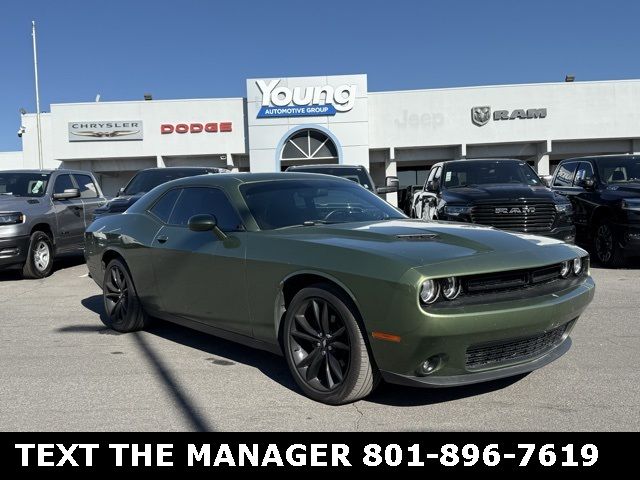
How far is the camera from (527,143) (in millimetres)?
29422

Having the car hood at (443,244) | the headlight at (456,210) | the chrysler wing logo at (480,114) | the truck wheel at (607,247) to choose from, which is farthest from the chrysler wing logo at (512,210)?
the chrysler wing logo at (480,114)

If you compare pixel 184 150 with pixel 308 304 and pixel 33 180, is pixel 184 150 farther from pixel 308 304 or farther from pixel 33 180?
pixel 308 304

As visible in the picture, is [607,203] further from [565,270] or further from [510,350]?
[510,350]

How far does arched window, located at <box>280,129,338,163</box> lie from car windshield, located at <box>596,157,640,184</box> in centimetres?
1872

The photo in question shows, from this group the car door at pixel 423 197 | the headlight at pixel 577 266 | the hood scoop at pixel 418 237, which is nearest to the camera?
the hood scoop at pixel 418 237

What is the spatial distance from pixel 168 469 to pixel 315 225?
1.99 meters

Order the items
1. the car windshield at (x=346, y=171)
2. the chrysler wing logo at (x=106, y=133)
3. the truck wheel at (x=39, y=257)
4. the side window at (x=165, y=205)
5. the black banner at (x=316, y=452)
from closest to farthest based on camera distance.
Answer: the black banner at (x=316, y=452)
the side window at (x=165, y=205)
the truck wheel at (x=39, y=257)
the car windshield at (x=346, y=171)
the chrysler wing logo at (x=106, y=133)

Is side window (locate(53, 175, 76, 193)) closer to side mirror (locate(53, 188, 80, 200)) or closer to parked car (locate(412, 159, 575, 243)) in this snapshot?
side mirror (locate(53, 188, 80, 200))

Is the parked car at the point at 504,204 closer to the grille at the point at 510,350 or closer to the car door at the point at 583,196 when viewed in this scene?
the car door at the point at 583,196

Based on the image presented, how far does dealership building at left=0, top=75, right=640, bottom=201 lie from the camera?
28.0 metres

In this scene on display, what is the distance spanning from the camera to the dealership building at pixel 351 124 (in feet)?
91.7

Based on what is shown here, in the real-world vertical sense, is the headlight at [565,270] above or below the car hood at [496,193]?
below

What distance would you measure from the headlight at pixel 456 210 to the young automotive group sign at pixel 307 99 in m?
19.7

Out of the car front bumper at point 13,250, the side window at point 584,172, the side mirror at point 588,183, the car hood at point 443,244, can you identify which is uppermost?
the side window at point 584,172
